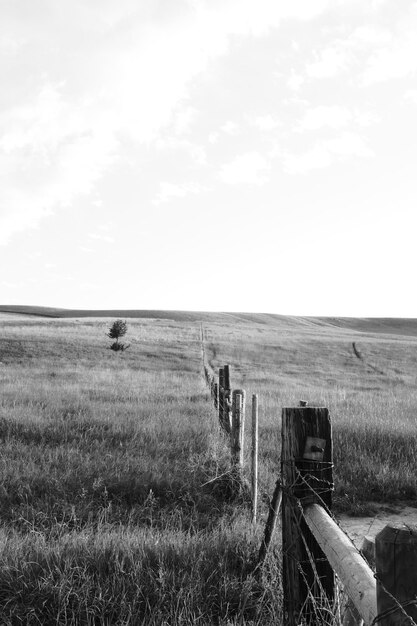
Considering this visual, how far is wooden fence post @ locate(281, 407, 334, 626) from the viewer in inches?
104

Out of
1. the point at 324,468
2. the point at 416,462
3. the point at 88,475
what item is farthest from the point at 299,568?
the point at 416,462

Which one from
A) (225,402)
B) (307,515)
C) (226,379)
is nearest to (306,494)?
(307,515)

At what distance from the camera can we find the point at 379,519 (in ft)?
18.7

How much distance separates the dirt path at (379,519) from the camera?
5383mm

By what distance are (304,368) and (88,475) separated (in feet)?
95.4

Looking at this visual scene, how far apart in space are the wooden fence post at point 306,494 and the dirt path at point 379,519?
9.04 feet

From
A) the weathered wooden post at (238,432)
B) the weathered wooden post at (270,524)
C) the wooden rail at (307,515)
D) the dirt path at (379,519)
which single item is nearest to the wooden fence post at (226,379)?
the weathered wooden post at (238,432)

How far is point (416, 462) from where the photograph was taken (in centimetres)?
743

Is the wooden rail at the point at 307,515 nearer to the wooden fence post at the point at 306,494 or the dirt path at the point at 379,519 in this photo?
the wooden fence post at the point at 306,494

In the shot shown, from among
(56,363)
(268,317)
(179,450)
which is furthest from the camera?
(268,317)

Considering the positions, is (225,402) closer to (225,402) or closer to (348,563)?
(225,402)

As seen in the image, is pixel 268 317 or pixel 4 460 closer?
pixel 4 460

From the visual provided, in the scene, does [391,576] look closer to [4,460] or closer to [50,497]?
[50,497]

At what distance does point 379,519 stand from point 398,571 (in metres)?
4.90
